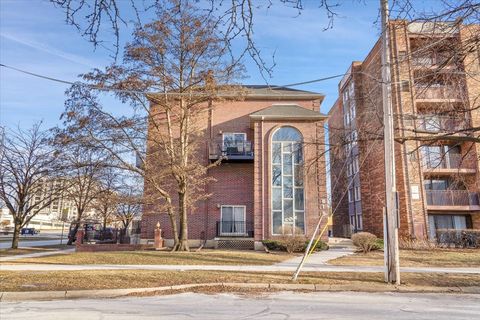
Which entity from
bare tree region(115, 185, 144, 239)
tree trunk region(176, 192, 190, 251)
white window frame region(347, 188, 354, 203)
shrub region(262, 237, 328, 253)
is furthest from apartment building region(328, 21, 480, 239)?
bare tree region(115, 185, 144, 239)

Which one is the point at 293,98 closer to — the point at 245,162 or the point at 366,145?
the point at 245,162

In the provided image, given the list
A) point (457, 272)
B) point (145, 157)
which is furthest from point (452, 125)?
point (145, 157)

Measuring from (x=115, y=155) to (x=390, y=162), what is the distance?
13.4 meters

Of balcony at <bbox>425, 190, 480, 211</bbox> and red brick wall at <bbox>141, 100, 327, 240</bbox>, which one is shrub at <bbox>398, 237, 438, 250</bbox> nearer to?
balcony at <bbox>425, 190, 480, 211</bbox>

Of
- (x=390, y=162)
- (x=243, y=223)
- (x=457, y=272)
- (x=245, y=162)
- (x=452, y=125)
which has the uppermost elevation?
(x=245, y=162)

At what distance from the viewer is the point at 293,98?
2567 centimetres

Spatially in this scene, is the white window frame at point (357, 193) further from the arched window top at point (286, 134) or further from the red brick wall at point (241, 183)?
the arched window top at point (286, 134)

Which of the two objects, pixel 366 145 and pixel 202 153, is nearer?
pixel 366 145

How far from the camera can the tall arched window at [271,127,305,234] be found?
21.4 meters

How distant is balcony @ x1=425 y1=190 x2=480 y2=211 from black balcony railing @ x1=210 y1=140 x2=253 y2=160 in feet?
42.9

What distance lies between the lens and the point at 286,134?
22.7 metres

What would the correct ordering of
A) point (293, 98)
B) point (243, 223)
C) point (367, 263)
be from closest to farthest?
1. point (367, 263)
2. point (243, 223)
3. point (293, 98)

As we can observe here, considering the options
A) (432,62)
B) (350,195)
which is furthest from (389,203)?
(350,195)

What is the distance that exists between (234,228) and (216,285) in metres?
14.0
